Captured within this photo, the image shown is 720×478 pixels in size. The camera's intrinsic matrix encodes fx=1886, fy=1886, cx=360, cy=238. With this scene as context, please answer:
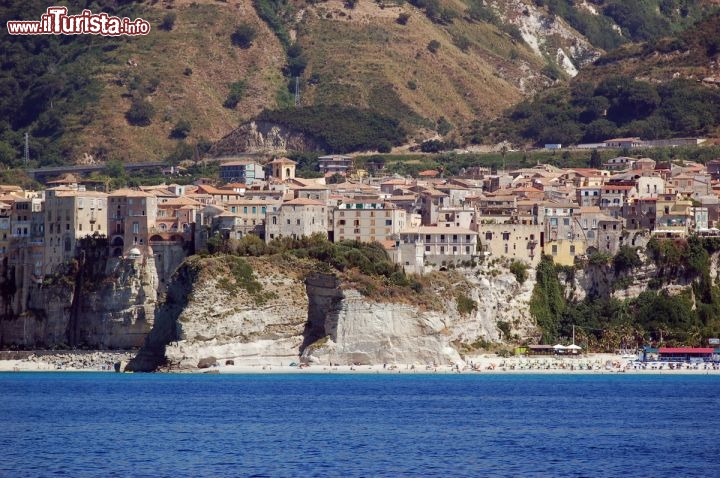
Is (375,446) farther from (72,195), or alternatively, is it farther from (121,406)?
(72,195)

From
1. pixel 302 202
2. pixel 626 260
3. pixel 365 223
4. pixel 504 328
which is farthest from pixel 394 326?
pixel 626 260

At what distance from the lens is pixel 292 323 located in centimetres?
10050

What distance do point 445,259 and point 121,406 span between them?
29.3 meters

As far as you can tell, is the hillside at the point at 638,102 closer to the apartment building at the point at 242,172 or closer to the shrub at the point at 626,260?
the apartment building at the point at 242,172

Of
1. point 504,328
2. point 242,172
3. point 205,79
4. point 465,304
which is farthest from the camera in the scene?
point 205,79

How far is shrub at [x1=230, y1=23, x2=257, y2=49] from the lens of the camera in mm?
193250

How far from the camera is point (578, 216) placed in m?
111

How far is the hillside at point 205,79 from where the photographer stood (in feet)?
565

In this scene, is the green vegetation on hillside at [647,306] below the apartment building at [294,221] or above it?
below

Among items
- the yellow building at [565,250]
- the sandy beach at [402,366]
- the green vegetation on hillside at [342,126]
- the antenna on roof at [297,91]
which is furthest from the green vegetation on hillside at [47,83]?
the yellow building at [565,250]

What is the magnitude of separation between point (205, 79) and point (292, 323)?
87758 mm

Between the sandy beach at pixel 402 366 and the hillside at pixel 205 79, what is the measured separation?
54.1m

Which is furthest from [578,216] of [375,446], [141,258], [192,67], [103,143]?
[192,67]

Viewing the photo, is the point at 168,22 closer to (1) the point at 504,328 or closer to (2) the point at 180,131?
(2) the point at 180,131
